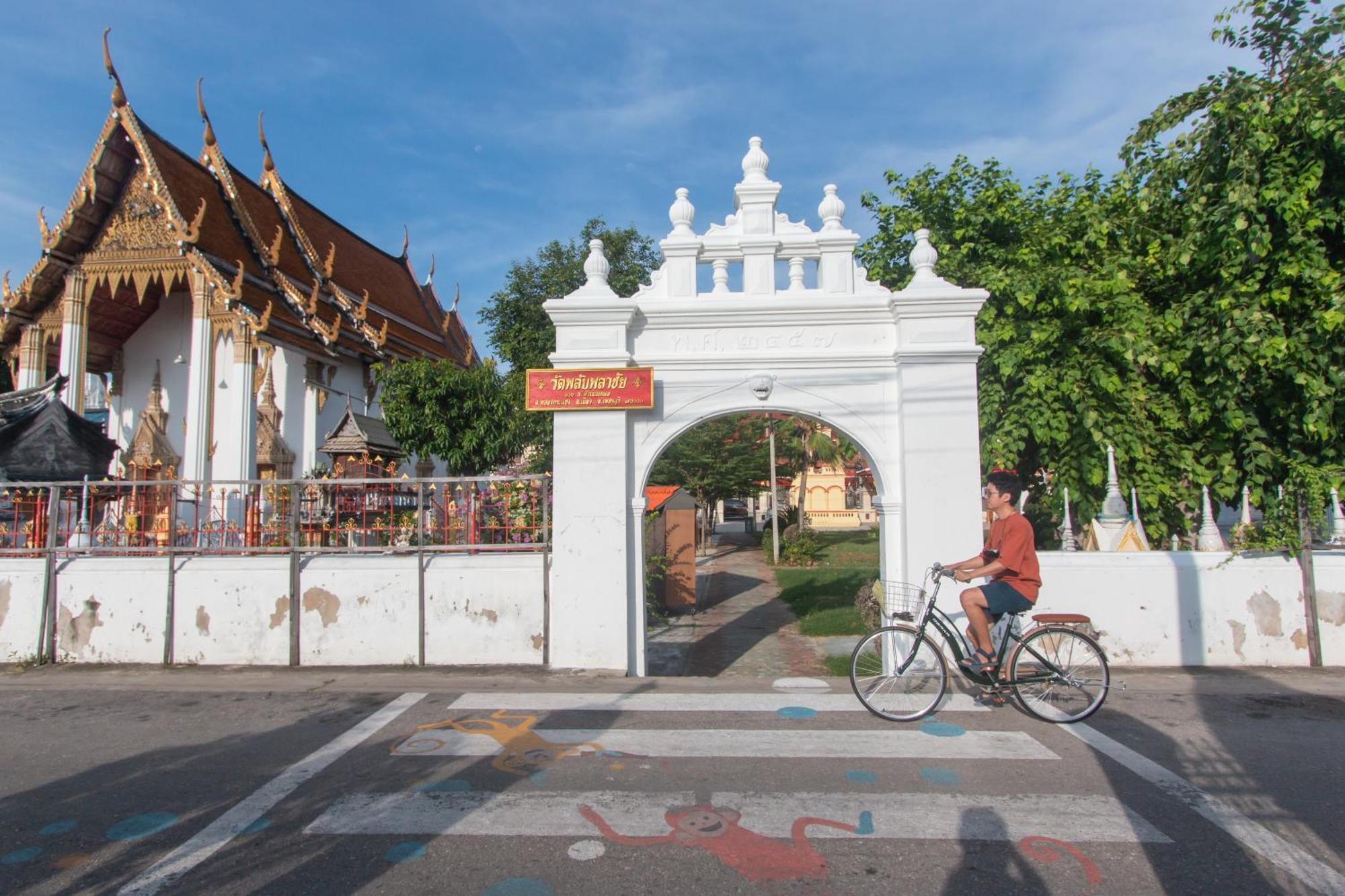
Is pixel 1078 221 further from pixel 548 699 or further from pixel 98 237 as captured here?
pixel 98 237

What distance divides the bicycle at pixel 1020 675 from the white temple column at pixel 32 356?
1916cm

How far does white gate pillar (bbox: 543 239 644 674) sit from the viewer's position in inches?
295

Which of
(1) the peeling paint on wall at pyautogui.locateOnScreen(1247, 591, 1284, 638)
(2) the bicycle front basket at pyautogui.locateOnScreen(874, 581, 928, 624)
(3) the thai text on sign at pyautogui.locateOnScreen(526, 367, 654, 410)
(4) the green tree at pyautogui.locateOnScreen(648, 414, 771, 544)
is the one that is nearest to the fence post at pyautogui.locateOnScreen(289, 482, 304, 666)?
(3) the thai text on sign at pyautogui.locateOnScreen(526, 367, 654, 410)

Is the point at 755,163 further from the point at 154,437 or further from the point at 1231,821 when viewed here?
the point at 154,437

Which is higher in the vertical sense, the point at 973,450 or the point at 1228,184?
the point at 1228,184

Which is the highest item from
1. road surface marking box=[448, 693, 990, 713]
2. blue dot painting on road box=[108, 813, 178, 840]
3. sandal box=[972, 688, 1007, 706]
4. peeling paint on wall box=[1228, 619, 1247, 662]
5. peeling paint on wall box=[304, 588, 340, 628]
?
peeling paint on wall box=[304, 588, 340, 628]

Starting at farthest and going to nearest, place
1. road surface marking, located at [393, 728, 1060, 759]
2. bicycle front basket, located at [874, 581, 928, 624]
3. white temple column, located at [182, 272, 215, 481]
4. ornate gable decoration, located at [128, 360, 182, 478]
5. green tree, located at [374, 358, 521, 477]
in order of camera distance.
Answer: ornate gable decoration, located at [128, 360, 182, 478] → white temple column, located at [182, 272, 215, 481] → green tree, located at [374, 358, 521, 477] → bicycle front basket, located at [874, 581, 928, 624] → road surface marking, located at [393, 728, 1060, 759]

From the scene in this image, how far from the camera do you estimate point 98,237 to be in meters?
16.3

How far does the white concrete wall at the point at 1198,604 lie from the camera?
24.4ft

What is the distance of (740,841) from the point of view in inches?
146

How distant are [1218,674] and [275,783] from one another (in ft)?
25.2

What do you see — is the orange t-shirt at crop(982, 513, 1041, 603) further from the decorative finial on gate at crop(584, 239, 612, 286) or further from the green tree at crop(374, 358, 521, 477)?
the green tree at crop(374, 358, 521, 477)

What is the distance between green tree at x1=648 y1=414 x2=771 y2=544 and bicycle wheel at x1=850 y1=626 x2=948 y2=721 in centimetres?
2502

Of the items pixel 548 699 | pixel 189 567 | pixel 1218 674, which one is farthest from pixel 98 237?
pixel 1218 674
